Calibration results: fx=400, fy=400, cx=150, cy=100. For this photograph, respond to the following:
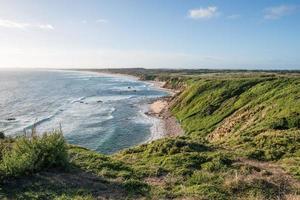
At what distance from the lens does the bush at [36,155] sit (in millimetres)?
15312

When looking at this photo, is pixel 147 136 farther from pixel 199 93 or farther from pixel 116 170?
pixel 116 170

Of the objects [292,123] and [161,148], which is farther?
[292,123]

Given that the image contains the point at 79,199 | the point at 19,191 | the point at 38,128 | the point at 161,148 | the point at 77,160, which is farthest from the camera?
the point at 38,128

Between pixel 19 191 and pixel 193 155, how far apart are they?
960cm

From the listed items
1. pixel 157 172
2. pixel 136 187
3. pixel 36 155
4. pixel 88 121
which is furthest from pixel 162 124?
pixel 136 187

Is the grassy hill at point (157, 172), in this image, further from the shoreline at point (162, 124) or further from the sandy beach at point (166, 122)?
the sandy beach at point (166, 122)

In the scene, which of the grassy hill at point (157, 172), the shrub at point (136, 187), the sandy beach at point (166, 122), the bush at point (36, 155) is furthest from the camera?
the sandy beach at point (166, 122)

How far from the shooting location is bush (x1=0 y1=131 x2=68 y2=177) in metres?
15.3

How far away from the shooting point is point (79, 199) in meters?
12.2

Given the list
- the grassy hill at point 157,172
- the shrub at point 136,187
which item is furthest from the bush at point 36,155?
the shrub at point 136,187

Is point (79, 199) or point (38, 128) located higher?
point (79, 199)

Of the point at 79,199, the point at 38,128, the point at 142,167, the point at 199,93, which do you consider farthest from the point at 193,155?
the point at 199,93

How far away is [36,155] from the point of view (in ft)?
52.7

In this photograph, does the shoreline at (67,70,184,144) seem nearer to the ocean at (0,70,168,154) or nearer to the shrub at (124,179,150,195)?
the ocean at (0,70,168,154)
